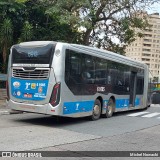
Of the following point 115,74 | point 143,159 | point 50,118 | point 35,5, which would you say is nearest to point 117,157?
point 143,159

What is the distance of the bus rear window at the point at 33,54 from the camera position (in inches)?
491

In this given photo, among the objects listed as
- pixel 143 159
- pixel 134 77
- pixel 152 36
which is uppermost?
pixel 152 36

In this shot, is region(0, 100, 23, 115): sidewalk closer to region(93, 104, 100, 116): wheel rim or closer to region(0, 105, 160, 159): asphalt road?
region(0, 105, 160, 159): asphalt road

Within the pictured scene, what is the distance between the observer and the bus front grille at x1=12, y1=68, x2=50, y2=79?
1244 cm

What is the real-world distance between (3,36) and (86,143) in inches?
521

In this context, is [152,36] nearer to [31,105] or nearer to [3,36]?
[3,36]

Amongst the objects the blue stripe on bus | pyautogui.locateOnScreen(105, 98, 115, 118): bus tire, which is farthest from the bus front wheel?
pyautogui.locateOnScreen(105, 98, 115, 118): bus tire

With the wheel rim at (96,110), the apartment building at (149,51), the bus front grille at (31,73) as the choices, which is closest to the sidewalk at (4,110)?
the bus front grille at (31,73)

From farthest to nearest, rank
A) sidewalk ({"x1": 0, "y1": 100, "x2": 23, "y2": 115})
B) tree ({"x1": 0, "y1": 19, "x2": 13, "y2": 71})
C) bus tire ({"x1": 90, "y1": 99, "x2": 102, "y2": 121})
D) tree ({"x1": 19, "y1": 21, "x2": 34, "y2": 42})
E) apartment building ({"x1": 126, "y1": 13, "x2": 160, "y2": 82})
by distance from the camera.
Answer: apartment building ({"x1": 126, "y1": 13, "x2": 160, "y2": 82}), tree ({"x1": 19, "y1": 21, "x2": 34, "y2": 42}), tree ({"x1": 0, "y1": 19, "x2": 13, "y2": 71}), sidewalk ({"x1": 0, "y1": 100, "x2": 23, "y2": 115}), bus tire ({"x1": 90, "y1": 99, "x2": 102, "y2": 121})

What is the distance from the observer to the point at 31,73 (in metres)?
12.7

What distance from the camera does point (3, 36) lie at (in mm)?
21141

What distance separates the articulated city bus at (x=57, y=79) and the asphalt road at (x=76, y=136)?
65 cm

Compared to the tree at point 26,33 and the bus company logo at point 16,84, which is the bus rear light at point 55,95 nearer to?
the bus company logo at point 16,84

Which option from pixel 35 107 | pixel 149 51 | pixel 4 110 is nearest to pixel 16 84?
pixel 35 107
